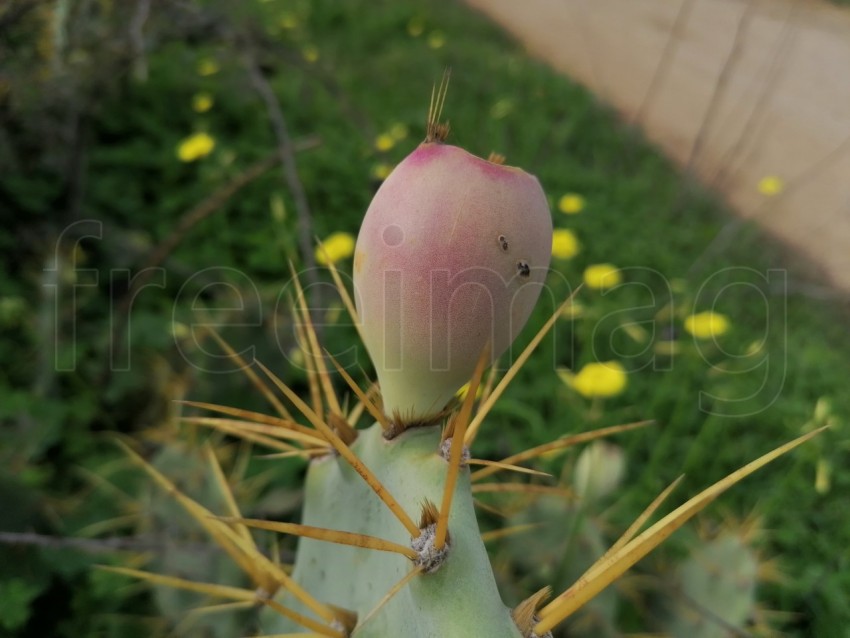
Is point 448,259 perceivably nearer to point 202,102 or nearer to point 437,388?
point 437,388

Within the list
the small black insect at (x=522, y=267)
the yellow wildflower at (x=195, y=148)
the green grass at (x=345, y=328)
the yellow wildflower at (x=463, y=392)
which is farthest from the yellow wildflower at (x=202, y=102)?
the small black insect at (x=522, y=267)

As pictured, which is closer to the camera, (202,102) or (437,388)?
(437,388)

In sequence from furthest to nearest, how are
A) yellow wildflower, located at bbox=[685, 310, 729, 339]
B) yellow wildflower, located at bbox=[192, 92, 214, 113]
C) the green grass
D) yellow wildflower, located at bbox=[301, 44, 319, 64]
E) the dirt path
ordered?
the dirt path, yellow wildflower, located at bbox=[301, 44, 319, 64], yellow wildflower, located at bbox=[192, 92, 214, 113], yellow wildflower, located at bbox=[685, 310, 729, 339], the green grass

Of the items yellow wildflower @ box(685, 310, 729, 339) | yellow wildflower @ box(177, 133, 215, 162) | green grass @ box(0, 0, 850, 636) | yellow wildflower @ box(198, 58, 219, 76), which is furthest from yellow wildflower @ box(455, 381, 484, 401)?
yellow wildflower @ box(198, 58, 219, 76)

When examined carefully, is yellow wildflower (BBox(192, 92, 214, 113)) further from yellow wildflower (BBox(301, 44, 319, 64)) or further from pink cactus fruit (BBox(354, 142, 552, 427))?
pink cactus fruit (BBox(354, 142, 552, 427))

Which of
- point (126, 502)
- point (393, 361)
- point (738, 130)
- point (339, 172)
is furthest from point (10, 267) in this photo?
point (738, 130)

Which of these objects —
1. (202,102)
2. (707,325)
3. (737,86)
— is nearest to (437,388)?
(707,325)

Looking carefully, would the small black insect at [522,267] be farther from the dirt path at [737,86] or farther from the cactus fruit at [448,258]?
the dirt path at [737,86]
